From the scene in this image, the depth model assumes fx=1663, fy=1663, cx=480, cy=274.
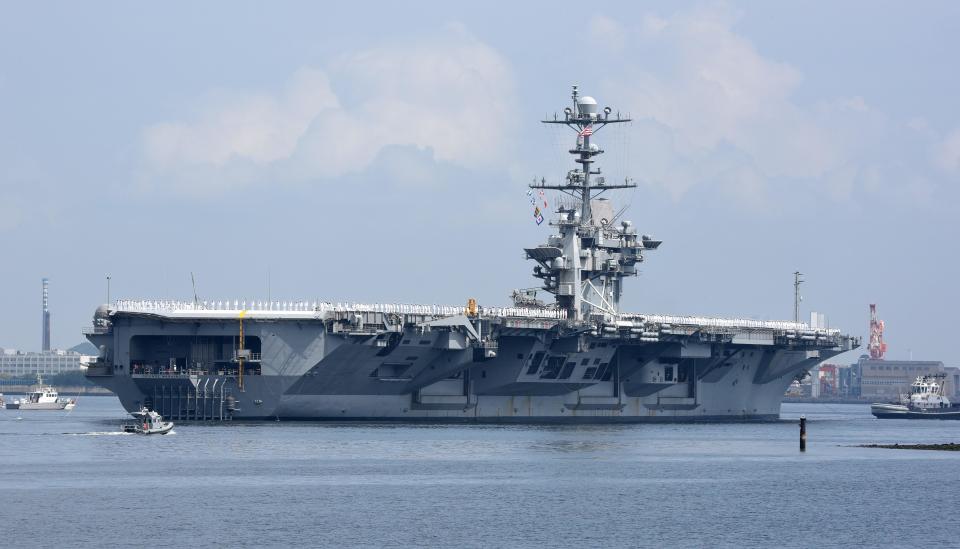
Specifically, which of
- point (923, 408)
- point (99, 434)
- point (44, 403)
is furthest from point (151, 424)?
point (923, 408)

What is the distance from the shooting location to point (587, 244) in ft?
214

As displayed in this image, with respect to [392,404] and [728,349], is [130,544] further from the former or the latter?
[728,349]

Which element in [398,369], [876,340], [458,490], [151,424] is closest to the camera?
[458,490]

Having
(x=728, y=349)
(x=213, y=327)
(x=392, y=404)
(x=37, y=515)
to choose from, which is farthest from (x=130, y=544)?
(x=728, y=349)

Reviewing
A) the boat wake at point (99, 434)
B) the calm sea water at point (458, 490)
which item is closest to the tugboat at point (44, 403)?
the boat wake at point (99, 434)

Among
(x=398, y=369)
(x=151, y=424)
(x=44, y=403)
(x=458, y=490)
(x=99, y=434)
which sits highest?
(x=398, y=369)

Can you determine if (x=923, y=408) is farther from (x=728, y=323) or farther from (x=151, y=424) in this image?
(x=151, y=424)

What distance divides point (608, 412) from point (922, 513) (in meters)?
29.4

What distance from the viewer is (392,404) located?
189ft

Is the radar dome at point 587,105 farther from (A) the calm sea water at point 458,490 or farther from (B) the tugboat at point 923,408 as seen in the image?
(B) the tugboat at point 923,408

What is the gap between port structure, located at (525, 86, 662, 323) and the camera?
207ft

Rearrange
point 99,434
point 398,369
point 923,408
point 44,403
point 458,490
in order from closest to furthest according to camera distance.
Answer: point 458,490 < point 99,434 < point 398,369 < point 923,408 < point 44,403

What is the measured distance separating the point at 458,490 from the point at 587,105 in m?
30.7

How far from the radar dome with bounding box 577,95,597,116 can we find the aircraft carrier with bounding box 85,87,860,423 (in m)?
0.06
